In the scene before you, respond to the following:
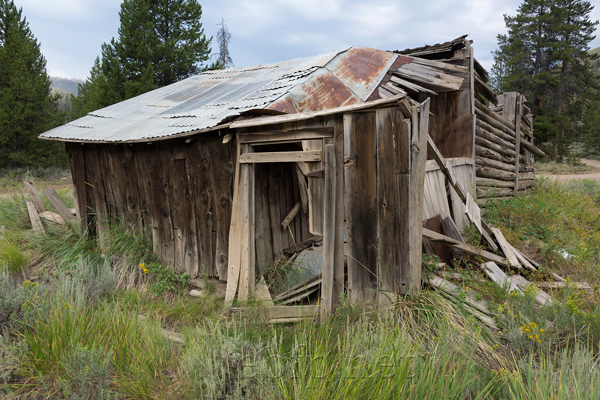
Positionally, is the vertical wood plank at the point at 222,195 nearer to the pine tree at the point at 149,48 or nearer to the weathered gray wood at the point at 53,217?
the weathered gray wood at the point at 53,217

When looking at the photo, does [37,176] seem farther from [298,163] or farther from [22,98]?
[298,163]

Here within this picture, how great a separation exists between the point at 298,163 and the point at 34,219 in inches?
267

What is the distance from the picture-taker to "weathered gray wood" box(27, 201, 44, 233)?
7760 mm

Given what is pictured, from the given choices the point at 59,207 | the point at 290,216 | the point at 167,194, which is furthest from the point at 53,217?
the point at 290,216

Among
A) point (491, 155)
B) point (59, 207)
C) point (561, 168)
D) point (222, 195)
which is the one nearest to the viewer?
point (222, 195)

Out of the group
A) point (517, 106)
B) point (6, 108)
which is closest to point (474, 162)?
point (517, 106)

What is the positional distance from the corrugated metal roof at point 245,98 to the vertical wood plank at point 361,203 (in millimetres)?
1268

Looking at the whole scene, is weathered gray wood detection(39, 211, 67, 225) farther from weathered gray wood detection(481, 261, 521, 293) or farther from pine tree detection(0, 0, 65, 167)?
pine tree detection(0, 0, 65, 167)

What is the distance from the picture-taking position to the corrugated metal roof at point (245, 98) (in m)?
5.30

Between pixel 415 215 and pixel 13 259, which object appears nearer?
pixel 415 215

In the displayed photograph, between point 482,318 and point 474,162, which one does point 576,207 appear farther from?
point 482,318

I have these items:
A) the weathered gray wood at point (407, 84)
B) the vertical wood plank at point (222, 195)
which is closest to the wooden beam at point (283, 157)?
the vertical wood plank at point (222, 195)

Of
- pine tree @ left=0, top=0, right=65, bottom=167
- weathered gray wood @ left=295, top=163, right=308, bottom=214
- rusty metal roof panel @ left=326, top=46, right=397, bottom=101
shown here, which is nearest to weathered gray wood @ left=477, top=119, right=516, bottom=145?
rusty metal roof panel @ left=326, top=46, right=397, bottom=101

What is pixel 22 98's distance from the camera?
1936 centimetres
